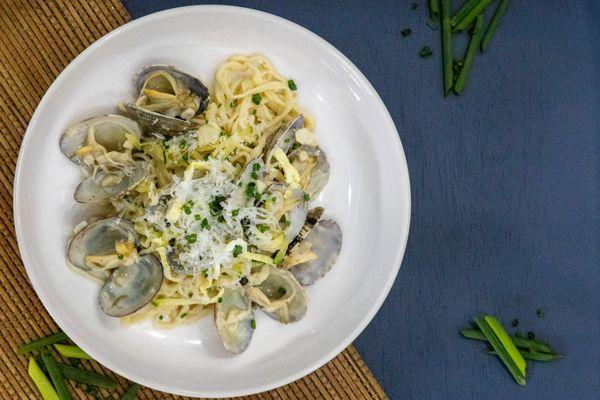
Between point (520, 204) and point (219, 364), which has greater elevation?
point (219, 364)

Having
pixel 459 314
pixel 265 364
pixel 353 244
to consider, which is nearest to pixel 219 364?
pixel 265 364

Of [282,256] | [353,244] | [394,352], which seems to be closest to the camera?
[282,256]

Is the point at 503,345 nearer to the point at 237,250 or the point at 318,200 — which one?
the point at 318,200

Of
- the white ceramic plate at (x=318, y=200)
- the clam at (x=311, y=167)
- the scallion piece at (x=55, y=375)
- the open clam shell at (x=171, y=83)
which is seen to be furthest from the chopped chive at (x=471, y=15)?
the scallion piece at (x=55, y=375)

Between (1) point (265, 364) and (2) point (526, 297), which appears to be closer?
(1) point (265, 364)

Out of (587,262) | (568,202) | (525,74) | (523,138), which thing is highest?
(525,74)

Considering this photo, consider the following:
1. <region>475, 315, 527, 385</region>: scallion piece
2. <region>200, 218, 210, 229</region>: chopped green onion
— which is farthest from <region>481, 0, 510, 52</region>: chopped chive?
<region>200, 218, 210, 229</region>: chopped green onion

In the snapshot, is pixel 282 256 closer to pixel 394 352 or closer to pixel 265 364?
pixel 265 364

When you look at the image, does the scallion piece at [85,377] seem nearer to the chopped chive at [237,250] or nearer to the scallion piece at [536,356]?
the chopped chive at [237,250]
